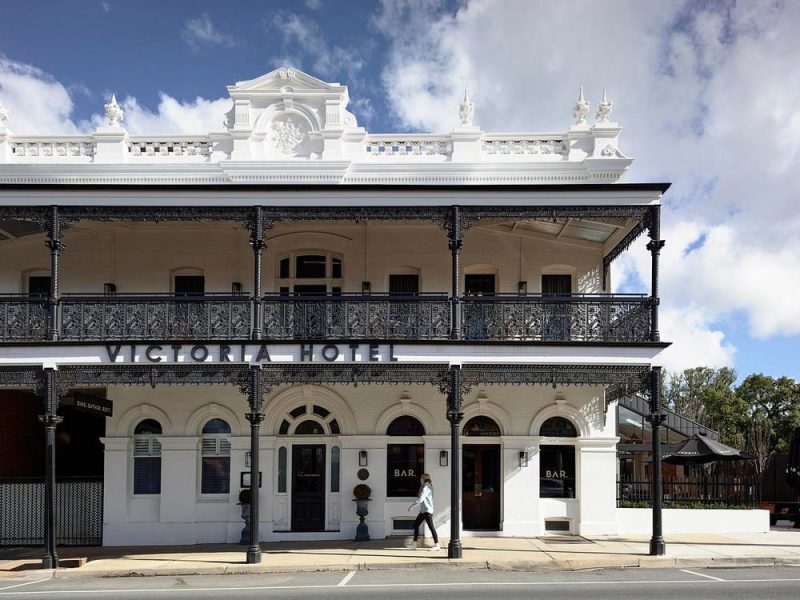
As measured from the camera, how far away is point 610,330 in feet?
50.9

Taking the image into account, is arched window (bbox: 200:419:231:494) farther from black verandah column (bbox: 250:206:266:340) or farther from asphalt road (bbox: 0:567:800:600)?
asphalt road (bbox: 0:567:800:600)

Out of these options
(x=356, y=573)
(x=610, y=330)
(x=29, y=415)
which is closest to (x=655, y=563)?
(x=610, y=330)

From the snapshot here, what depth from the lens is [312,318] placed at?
51.8 feet

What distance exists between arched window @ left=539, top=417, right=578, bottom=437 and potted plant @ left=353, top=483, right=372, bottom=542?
13.1 feet

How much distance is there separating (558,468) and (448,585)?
598cm

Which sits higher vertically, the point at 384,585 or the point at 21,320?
the point at 21,320

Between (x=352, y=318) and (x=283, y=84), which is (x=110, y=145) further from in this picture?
(x=352, y=318)

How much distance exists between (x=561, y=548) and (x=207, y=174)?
34.9ft

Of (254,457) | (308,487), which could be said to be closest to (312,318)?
(254,457)

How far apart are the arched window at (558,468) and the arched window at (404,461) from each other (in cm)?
260

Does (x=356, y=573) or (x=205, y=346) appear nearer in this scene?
(x=356, y=573)

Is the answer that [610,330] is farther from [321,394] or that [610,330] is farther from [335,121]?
[335,121]

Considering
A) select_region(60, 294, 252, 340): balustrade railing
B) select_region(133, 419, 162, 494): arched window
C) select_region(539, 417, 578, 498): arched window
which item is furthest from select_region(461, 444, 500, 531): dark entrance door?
select_region(133, 419, 162, 494): arched window

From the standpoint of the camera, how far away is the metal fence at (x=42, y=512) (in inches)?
688
